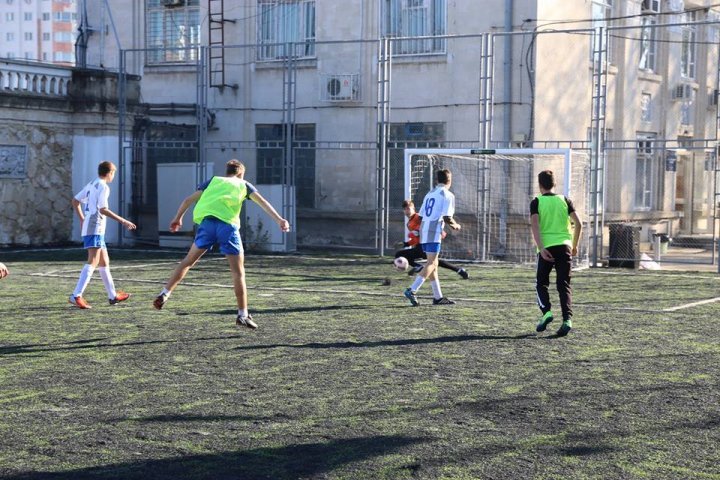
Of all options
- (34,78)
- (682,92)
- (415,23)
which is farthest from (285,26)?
(682,92)

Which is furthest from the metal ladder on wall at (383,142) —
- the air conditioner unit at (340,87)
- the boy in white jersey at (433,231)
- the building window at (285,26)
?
the boy in white jersey at (433,231)

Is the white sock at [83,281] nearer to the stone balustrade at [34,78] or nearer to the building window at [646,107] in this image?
the stone balustrade at [34,78]

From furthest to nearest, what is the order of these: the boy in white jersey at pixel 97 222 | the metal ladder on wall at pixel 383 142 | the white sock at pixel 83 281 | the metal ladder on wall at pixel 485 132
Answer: the metal ladder on wall at pixel 383 142 → the metal ladder on wall at pixel 485 132 → the boy in white jersey at pixel 97 222 → the white sock at pixel 83 281

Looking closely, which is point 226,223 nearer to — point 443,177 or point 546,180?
point 546,180

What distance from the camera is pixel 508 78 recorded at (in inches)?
1021

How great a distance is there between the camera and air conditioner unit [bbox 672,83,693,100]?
3462 cm

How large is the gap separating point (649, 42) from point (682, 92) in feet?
6.62

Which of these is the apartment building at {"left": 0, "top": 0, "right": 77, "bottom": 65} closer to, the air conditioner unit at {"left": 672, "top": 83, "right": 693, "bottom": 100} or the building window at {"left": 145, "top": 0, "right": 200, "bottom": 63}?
the building window at {"left": 145, "top": 0, "right": 200, "bottom": 63}

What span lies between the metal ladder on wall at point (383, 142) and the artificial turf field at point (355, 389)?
8.54m

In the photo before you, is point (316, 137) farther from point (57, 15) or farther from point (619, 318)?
point (57, 15)

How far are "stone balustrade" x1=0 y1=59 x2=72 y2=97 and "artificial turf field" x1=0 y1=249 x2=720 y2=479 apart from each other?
36.3ft

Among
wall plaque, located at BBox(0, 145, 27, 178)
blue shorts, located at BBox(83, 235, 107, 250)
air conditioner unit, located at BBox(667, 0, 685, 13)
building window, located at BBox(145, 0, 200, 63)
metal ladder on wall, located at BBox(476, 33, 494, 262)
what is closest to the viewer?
blue shorts, located at BBox(83, 235, 107, 250)

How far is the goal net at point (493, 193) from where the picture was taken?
24.2 m

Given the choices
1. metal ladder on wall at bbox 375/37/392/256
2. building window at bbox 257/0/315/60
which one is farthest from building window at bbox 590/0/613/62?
building window at bbox 257/0/315/60
